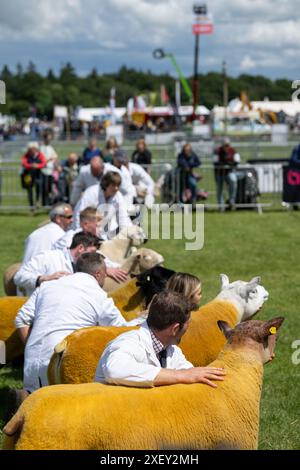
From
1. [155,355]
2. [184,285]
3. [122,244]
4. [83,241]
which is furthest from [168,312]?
[122,244]

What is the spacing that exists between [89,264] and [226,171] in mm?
14399

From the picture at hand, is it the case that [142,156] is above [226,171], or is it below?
above

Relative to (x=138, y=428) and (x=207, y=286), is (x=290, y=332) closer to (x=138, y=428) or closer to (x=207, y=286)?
(x=207, y=286)

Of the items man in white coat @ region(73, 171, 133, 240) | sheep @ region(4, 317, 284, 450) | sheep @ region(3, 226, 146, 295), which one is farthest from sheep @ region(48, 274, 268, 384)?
man in white coat @ region(73, 171, 133, 240)

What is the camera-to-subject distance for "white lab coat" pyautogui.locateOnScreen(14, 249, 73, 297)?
722cm

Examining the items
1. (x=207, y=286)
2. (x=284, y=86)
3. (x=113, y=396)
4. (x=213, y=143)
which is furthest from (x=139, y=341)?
(x=284, y=86)

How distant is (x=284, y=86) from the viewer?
133 metres

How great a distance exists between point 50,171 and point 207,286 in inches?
393

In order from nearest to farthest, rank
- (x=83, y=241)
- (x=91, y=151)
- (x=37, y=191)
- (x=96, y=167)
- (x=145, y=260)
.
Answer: (x=83, y=241), (x=145, y=260), (x=96, y=167), (x=91, y=151), (x=37, y=191)

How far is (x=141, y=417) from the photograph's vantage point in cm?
399

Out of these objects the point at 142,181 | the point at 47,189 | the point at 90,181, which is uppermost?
the point at 90,181

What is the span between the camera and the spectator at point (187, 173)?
19.8 m

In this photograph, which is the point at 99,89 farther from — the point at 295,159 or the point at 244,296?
the point at 244,296

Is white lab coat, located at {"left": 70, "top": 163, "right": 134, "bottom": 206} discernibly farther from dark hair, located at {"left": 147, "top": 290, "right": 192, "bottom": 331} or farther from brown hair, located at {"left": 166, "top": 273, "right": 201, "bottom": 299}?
dark hair, located at {"left": 147, "top": 290, "right": 192, "bottom": 331}
